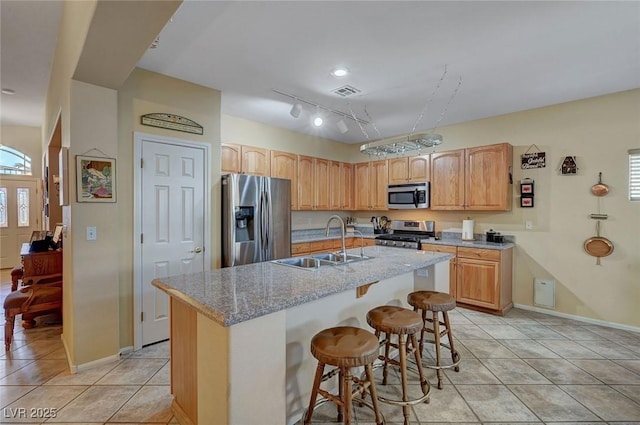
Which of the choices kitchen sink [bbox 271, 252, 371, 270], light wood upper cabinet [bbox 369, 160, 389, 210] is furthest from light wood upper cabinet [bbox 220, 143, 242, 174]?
light wood upper cabinet [bbox 369, 160, 389, 210]

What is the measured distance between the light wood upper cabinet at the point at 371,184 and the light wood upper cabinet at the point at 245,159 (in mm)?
1989

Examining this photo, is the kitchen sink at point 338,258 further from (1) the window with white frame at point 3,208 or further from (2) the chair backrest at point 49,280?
(1) the window with white frame at point 3,208

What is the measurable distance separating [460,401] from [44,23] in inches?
181

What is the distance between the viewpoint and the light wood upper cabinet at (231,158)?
4.12 m

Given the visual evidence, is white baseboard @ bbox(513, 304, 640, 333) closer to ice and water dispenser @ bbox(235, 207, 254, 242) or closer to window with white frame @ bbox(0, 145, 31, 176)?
ice and water dispenser @ bbox(235, 207, 254, 242)

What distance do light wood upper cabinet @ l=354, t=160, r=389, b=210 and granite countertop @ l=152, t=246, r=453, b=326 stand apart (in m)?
2.95

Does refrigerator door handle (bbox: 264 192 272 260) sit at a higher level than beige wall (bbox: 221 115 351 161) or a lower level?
lower

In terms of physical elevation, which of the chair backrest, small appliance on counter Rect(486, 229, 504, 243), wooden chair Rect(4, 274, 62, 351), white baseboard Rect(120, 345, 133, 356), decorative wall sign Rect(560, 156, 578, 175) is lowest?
white baseboard Rect(120, 345, 133, 356)

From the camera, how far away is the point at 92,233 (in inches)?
102

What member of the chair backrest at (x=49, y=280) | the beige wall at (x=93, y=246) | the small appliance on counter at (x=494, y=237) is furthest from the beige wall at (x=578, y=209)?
the chair backrest at (x=49, y=280)

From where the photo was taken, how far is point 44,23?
104 inches

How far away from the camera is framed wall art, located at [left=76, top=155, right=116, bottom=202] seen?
2523 millimetres

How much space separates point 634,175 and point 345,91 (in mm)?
3435

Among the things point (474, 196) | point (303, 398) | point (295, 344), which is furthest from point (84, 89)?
point (474, 196)
